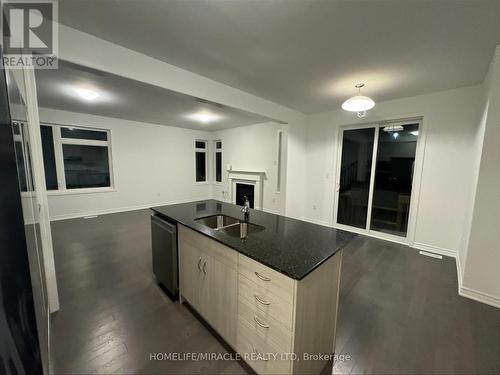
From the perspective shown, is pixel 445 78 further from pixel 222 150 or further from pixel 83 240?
pixel 83 240

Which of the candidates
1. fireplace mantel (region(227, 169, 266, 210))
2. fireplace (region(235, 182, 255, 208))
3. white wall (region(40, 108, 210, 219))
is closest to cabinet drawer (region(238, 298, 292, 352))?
fireplace mantel (region(227, 169, 266, 210))

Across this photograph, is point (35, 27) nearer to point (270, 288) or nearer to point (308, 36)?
point (308, 36)

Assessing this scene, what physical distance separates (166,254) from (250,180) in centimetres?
405

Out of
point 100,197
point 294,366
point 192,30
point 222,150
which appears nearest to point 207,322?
point 294,366

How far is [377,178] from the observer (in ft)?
13.1

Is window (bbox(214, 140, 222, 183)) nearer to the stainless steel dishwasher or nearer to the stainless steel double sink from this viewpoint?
the stainless steel dishwasher

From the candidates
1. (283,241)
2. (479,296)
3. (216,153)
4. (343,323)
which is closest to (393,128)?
(479,296)

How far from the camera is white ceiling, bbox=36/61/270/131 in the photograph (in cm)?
257

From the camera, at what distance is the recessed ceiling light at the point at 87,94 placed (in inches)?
129

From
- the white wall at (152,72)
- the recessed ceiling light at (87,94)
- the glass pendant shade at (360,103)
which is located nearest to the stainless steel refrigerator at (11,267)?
the white wall at (152,72)

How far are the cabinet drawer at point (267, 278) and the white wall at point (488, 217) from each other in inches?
102

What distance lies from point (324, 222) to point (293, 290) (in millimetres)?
4016

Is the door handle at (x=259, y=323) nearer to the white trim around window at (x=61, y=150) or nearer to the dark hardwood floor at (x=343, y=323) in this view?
the dark hardwood floor at (x=343, y=323)

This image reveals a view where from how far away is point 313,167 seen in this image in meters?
4.87
